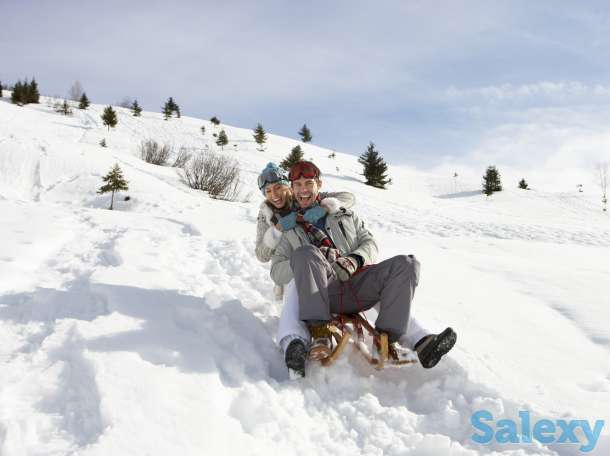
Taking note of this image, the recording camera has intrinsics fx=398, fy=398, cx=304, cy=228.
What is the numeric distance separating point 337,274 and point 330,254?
14 centimetres

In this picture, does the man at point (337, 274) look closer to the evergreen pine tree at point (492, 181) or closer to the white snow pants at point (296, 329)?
the white snow pants at point (296, 329)

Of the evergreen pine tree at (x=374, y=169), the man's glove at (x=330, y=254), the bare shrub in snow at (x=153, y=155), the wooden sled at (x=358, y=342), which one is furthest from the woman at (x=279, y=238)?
the evergreen pine tree at (x=374, y=169)

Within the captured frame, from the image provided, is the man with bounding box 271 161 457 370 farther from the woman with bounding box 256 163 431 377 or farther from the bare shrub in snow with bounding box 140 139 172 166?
the bare shrub in snow with bounding box 140 139 172 166

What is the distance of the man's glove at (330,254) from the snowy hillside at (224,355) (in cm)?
65

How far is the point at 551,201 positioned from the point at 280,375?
86.5 ft

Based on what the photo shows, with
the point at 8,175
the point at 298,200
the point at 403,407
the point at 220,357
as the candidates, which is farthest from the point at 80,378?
the point at 8,175

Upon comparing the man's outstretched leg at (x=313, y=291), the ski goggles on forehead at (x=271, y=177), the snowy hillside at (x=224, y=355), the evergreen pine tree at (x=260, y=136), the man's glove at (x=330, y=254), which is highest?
the evergreen pine tree at (x=260, y=136)

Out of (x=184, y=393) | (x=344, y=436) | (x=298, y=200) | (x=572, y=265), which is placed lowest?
(x=344, y=436)

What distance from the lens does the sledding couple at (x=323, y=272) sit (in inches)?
91.8

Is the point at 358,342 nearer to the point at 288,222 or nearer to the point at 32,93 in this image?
the point at 288,222

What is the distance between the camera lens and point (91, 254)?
3734mm

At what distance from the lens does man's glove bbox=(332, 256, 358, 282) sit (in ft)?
8.39

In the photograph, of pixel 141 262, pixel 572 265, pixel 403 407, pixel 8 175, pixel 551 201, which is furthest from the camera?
pixel 551 201

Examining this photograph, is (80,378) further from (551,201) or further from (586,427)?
(551,201)
